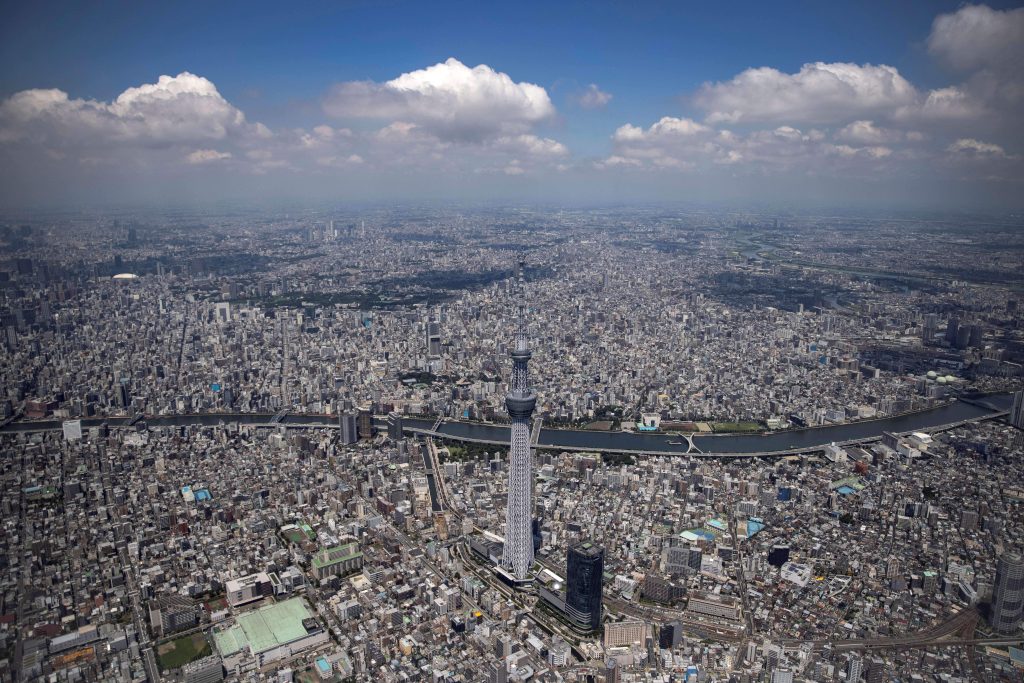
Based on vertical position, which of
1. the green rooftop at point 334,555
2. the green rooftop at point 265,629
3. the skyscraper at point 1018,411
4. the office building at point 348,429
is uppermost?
the skyscraper at point 1018,411

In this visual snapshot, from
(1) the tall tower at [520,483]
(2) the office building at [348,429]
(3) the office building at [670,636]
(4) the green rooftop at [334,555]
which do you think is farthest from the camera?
(2) the office building at [348,429]

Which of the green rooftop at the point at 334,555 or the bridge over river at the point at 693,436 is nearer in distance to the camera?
the green rooftop at the point at 334,555

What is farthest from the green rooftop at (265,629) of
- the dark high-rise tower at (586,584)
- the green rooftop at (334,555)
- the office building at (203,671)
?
the dark high-rise tower at (586,584)

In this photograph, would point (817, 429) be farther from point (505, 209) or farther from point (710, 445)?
point (505, 209)

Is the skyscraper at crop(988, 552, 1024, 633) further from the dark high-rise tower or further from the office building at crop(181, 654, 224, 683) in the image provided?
the office building at crop(181, 654, 224, 683)

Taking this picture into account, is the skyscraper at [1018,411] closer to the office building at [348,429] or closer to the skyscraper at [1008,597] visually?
the skyscraper at [1008,597]
